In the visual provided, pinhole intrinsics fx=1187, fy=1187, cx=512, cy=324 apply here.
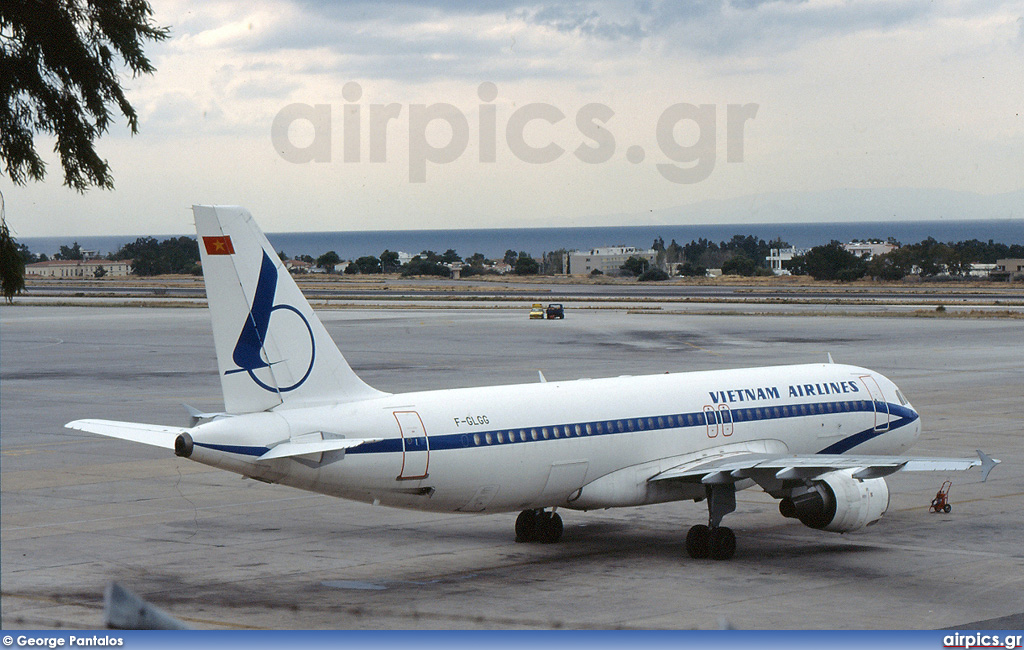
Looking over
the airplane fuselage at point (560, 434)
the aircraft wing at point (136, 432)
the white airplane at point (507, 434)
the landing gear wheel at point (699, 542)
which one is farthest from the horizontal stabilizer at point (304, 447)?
the landing gear wheel at point (699, 542)

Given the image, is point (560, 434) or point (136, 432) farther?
point (560, 434)

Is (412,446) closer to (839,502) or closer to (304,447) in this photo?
(304,447)

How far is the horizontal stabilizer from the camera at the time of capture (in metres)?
22.8

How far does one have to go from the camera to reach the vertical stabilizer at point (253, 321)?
23.8 metres

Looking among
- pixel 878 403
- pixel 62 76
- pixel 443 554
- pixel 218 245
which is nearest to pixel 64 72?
pixel 62 76

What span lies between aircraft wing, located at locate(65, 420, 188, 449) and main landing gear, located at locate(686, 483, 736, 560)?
Result: 12.2m

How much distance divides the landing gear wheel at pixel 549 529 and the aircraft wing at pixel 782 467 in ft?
9.75

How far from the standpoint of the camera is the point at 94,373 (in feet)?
232

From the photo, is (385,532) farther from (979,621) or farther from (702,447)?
(979,621)

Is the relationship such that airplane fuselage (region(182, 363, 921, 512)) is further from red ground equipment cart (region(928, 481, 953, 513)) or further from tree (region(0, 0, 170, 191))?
tree (region(0, 0, 170, 191))

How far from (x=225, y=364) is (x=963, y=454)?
3010 centimetres

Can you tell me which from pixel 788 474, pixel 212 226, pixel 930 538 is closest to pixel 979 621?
pixel 788 474

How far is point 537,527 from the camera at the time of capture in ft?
98.5

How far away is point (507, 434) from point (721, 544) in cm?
591
